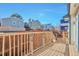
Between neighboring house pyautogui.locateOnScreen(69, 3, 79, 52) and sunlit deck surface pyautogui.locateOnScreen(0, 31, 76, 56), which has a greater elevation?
neighboring house pyautogui.locateOnScreen(69, 3, 79, 52)

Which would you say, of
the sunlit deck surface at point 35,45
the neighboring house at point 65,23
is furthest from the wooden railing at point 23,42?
the neighboring house at point 65,23

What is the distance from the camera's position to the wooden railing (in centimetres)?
191

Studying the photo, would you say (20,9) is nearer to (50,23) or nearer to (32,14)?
(32,14)

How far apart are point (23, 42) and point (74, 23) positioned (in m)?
0.66

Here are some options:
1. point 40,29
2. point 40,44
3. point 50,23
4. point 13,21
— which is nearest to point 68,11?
point 50,23

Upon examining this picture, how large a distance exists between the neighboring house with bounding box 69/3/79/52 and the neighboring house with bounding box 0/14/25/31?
1.96 feet

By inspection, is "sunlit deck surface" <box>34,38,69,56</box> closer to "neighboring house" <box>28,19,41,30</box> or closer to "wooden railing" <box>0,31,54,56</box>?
"wooden railing" <box>0,31,54,56</box>

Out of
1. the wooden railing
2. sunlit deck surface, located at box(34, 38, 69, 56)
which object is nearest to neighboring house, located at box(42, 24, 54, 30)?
the wooden railing

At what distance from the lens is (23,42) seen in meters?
1.99

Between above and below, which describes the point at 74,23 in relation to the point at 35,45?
above

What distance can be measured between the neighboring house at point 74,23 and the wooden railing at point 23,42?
255 millimetres

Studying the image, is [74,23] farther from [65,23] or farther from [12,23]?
[12,23]

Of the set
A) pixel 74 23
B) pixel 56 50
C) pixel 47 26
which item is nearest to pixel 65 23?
pixel 74 23

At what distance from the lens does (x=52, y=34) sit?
201cm
